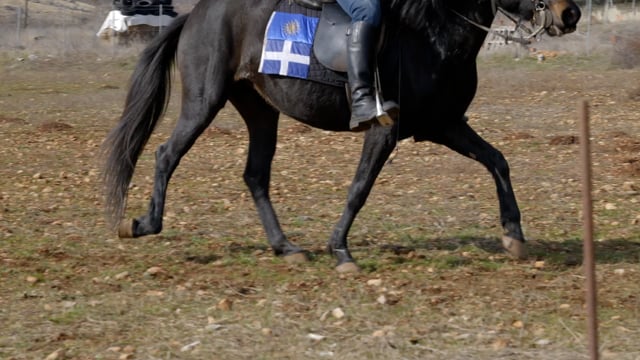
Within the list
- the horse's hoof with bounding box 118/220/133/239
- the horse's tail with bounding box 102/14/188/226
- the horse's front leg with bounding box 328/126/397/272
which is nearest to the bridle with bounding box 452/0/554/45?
the horse's front leg with bounding box 328/126/397/272

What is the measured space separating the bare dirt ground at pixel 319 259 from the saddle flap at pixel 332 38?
158cm

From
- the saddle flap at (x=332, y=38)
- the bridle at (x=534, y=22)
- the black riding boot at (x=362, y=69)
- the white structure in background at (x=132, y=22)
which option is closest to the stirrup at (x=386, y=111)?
the black riding boot at (x=362, y=69)

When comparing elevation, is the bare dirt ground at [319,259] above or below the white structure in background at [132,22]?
above

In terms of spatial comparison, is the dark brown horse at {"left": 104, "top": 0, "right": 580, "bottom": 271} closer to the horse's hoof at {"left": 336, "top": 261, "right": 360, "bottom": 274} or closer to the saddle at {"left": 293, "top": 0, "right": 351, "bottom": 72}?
the horse's hoof at {"left": 336, "top": 261, "right": 360, "bottom": 274}

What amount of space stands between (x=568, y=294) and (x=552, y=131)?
9302 millimetres

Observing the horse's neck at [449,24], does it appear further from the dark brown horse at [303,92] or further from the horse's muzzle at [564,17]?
the horse's muzzle at [564,17]

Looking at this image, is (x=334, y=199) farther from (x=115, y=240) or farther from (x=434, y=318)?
(x=434, y=318)

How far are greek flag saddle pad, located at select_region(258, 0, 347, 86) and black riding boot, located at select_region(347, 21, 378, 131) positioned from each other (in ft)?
1.00

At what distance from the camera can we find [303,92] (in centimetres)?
845

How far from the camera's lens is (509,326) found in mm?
6746

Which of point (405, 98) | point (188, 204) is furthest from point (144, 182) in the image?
point (405, 98)

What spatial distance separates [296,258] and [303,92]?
1.31m

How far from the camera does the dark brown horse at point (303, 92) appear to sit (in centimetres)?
817

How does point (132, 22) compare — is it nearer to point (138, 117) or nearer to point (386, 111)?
point (138, 117)
